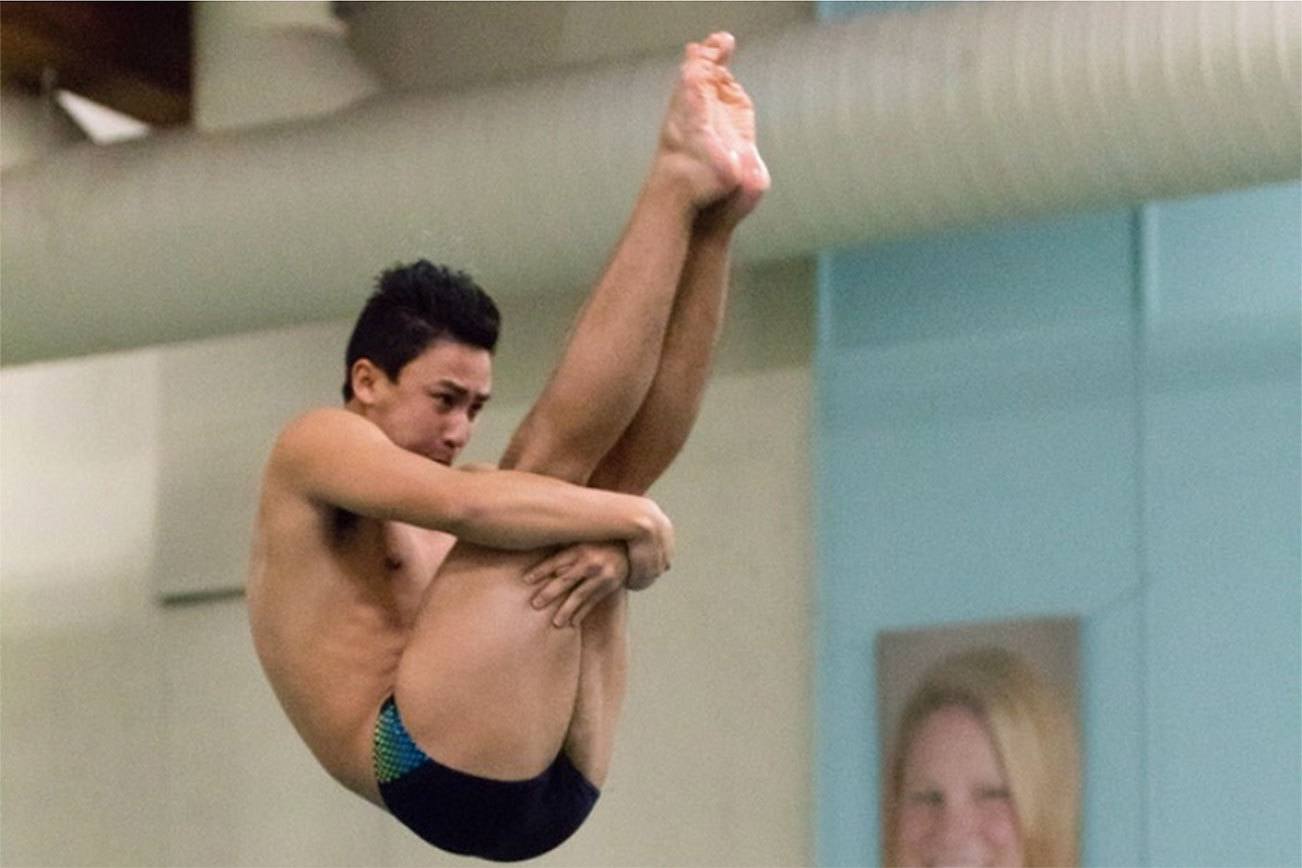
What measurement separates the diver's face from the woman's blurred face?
278 centimetres

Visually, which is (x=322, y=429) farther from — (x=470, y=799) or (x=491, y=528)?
(x=470, y=799)

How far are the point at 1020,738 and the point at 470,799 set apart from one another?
9.02 feet

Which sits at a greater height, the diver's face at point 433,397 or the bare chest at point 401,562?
the diver's face at point 433,397

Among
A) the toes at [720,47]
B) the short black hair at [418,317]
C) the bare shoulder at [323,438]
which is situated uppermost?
the toes at [720,47]

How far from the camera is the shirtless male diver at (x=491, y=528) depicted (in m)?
3.00

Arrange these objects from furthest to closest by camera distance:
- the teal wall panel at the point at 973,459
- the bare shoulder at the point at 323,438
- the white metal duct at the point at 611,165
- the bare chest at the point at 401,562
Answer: the teal wall panel at the point at 973,459 < the white metal duct at the point at 611,165 < the bare chest at the point at 401,562 < the bare shoulder at the point at 323,438

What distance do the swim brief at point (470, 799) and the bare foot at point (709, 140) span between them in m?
0.79

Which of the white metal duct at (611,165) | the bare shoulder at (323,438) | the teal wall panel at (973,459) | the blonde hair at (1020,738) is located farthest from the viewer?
the teal wall panel at (973,459)

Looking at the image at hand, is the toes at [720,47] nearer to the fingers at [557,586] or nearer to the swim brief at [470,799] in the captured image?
the fingers at [557,586]

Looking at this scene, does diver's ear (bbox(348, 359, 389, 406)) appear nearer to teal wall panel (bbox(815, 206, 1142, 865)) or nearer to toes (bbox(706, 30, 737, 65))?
toes (bbox(706, 30, 737, 65))

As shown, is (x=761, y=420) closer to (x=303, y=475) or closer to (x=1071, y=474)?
(x=1071, y=474)

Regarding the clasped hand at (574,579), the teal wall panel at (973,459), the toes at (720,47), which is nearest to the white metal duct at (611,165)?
the teal wall panel at (973,459)

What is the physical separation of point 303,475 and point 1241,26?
242cm

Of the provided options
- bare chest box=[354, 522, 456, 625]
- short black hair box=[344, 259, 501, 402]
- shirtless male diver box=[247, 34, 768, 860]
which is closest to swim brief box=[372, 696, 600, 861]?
shirtless male diver box=[247, 34, 768, 860]
